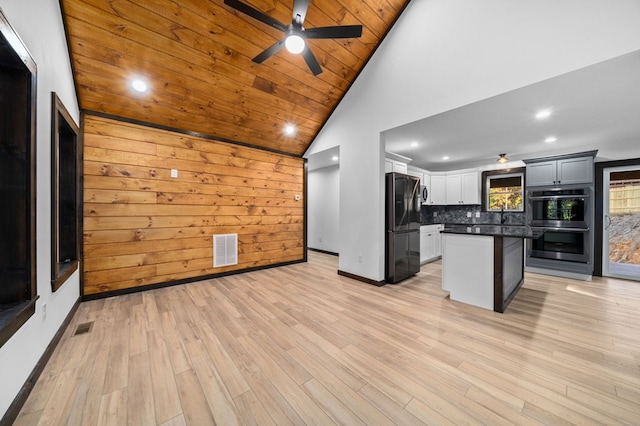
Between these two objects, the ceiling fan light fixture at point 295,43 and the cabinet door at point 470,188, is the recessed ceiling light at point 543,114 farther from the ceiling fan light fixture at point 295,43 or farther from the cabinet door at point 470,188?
the ceiling fan light fixture at point 295,43

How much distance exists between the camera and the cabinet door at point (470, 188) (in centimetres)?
530

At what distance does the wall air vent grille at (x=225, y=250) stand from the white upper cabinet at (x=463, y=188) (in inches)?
199

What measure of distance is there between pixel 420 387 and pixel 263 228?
359cm

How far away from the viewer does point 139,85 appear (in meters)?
2.92

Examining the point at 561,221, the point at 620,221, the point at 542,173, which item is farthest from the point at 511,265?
the point at 620,221

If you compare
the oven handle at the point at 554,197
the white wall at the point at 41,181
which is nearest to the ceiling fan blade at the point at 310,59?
the white wall at the point at 41,181

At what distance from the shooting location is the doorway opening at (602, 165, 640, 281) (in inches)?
163

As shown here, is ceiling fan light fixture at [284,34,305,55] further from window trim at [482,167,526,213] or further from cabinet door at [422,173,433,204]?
window trim at [482,167,526,213]

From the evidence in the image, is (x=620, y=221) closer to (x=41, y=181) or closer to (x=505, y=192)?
(x=505, y=192)

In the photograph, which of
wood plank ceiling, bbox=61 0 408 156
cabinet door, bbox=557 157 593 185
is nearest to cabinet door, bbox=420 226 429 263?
cabinet door, bbox=557 157 593 185

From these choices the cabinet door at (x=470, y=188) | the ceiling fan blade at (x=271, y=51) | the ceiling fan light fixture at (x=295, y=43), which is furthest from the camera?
the cabinet door at (x=470, y=188)

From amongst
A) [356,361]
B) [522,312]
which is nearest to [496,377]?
[356,361]

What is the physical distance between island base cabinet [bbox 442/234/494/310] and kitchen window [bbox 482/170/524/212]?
9.95 ft

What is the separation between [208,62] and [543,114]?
13.8ft
